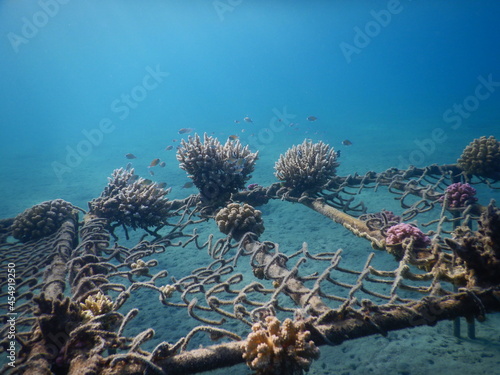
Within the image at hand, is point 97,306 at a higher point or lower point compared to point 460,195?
lower

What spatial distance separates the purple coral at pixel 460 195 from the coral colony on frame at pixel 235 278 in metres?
Answer: 0.02

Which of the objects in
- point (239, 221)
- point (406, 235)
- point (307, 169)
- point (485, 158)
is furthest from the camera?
point (485, 158)

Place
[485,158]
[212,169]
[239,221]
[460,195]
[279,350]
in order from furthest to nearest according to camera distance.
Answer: [485,158]
[212,169]
[460,195]
[239,221]
[279,350]

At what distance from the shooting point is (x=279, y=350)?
1698 millimetres

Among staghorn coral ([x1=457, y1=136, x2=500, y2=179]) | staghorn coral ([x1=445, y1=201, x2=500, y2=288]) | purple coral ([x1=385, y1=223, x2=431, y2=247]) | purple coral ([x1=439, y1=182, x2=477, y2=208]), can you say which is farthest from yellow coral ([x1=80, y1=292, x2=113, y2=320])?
staghorn coral ([x1=457, y1=136, x2=500, y2=179])

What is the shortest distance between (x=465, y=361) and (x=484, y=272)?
2616 millimetres

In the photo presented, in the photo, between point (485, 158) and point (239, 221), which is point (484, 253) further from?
point (485, 158)

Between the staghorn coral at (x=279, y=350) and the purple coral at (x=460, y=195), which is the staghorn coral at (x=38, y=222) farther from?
the purple coral at (x=460, y=195)

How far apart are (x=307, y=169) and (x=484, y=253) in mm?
3822

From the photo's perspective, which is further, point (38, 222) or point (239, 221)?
point (38, 222)

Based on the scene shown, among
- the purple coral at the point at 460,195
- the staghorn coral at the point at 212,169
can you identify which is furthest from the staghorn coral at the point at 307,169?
the purple coral at the point at 460,195

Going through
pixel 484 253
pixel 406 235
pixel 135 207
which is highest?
pixel 135 207

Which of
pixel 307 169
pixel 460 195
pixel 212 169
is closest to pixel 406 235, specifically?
pixel 460 195

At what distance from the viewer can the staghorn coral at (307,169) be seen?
6.08 metres
